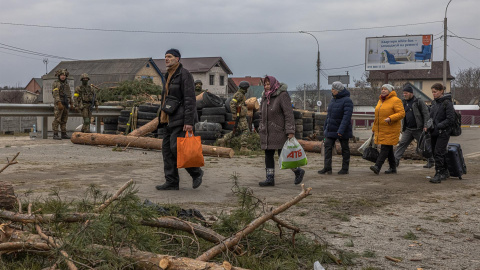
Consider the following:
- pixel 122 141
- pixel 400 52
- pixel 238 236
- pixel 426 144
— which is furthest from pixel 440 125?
pixel 400 52

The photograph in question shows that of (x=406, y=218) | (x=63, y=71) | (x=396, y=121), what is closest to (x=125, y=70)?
(x=63, y=71)

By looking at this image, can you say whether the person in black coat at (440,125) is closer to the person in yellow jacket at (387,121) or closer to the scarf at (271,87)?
the person in yellow jacket at (387,121)

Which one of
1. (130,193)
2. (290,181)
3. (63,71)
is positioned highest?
(63,71)

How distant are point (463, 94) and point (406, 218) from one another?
10089 cm

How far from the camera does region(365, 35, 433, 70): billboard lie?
218 ft

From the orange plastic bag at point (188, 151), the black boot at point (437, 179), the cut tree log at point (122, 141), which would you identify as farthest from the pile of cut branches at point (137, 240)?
the cut tree log at point (122, 141)

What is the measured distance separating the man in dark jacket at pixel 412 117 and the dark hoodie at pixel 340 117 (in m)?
1.34

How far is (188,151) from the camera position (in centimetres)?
788

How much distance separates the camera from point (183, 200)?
7.34 m

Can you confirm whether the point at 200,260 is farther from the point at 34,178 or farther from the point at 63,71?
the point at 63,71

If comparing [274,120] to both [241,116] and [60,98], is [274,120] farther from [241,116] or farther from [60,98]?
[60,98]

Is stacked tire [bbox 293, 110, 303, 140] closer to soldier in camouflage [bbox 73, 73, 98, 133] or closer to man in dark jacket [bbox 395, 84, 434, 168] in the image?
soldier in camouflage [bbox 73, 73, 98, 133]

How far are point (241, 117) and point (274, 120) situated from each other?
6.81m

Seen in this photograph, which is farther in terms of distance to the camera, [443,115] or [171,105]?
[443,115]
